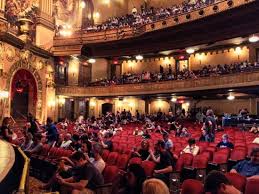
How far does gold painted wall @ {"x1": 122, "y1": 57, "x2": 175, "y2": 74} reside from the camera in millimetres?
27256

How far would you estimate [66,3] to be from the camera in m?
26.2

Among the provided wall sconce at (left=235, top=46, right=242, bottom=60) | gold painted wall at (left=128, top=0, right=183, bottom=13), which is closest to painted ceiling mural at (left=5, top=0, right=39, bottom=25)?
gold painted wall at (left=128, top=0, right=183, bottom=13)

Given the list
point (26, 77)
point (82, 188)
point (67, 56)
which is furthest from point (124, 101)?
point (82, 188)

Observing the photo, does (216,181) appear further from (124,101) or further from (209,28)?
(124,101)

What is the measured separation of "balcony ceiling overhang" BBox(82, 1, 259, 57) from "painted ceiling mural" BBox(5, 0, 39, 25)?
5328 mm

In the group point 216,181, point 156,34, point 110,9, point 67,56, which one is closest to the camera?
point 216,181

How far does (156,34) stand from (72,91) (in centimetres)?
857

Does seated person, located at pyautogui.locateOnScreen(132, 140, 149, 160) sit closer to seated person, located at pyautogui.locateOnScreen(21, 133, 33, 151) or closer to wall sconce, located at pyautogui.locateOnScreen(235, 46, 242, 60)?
seated person, located at pyautogui.locateOnScreen(21, 133, 33, 151)

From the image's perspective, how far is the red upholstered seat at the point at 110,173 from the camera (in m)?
5.34

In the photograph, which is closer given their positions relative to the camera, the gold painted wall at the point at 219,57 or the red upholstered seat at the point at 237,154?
the red upholstered seat at the point at 237,154

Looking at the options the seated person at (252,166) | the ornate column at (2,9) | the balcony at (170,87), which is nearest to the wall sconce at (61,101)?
the balcony at (170,87)

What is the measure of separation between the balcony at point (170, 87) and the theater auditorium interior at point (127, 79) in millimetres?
70

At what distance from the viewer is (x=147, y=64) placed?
28.4 meters

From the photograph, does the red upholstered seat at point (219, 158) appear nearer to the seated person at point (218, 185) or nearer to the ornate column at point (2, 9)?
the seated person at point (218, 185)
